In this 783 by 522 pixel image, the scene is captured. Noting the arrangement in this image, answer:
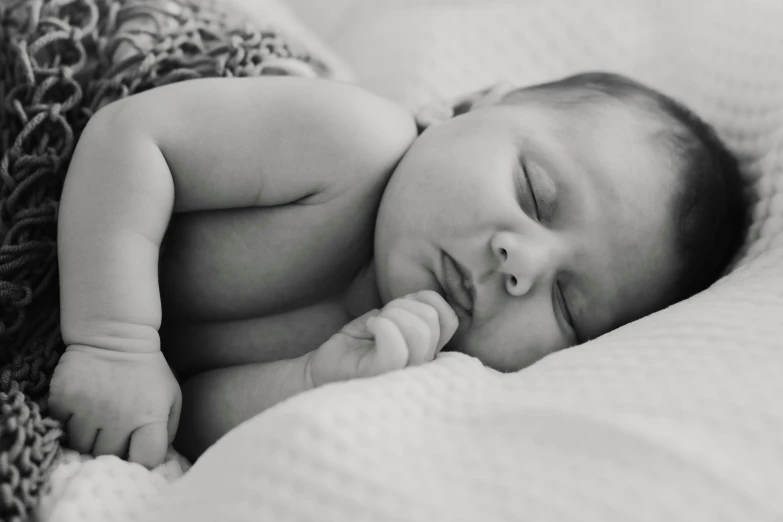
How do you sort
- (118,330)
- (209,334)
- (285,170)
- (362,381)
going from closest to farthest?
(362,381), (118,330), (285,170), (209,334)

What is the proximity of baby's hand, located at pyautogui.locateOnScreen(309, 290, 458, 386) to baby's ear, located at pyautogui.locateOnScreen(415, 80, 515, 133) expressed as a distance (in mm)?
286

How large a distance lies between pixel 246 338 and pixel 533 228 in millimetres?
378

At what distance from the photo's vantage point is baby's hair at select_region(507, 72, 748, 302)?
0.88 m

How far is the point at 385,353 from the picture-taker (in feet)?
2.29

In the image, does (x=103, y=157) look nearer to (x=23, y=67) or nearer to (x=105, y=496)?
(x=23, y=67)

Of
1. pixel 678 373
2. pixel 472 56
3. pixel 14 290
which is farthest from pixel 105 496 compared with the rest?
pixel 472 56

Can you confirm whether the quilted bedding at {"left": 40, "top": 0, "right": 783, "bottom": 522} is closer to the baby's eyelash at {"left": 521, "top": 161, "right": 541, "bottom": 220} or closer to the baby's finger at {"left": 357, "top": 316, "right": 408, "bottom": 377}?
the baby's finger at {"left": 357, "top": 316, "right": 408, "bottom": 377}

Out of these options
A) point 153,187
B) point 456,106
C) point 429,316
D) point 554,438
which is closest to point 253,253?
point 153,187

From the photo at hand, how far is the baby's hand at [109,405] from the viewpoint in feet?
2.29

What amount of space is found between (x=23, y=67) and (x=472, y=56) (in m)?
0.82

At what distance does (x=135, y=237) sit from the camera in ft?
2.52

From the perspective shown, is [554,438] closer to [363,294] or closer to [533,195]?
[533,195]

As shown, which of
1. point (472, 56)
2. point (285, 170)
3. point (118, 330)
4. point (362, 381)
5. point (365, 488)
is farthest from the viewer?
point (472, 56)

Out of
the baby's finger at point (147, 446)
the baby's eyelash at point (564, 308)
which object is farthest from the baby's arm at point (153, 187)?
the baby's eyelash at point (564, 308)
